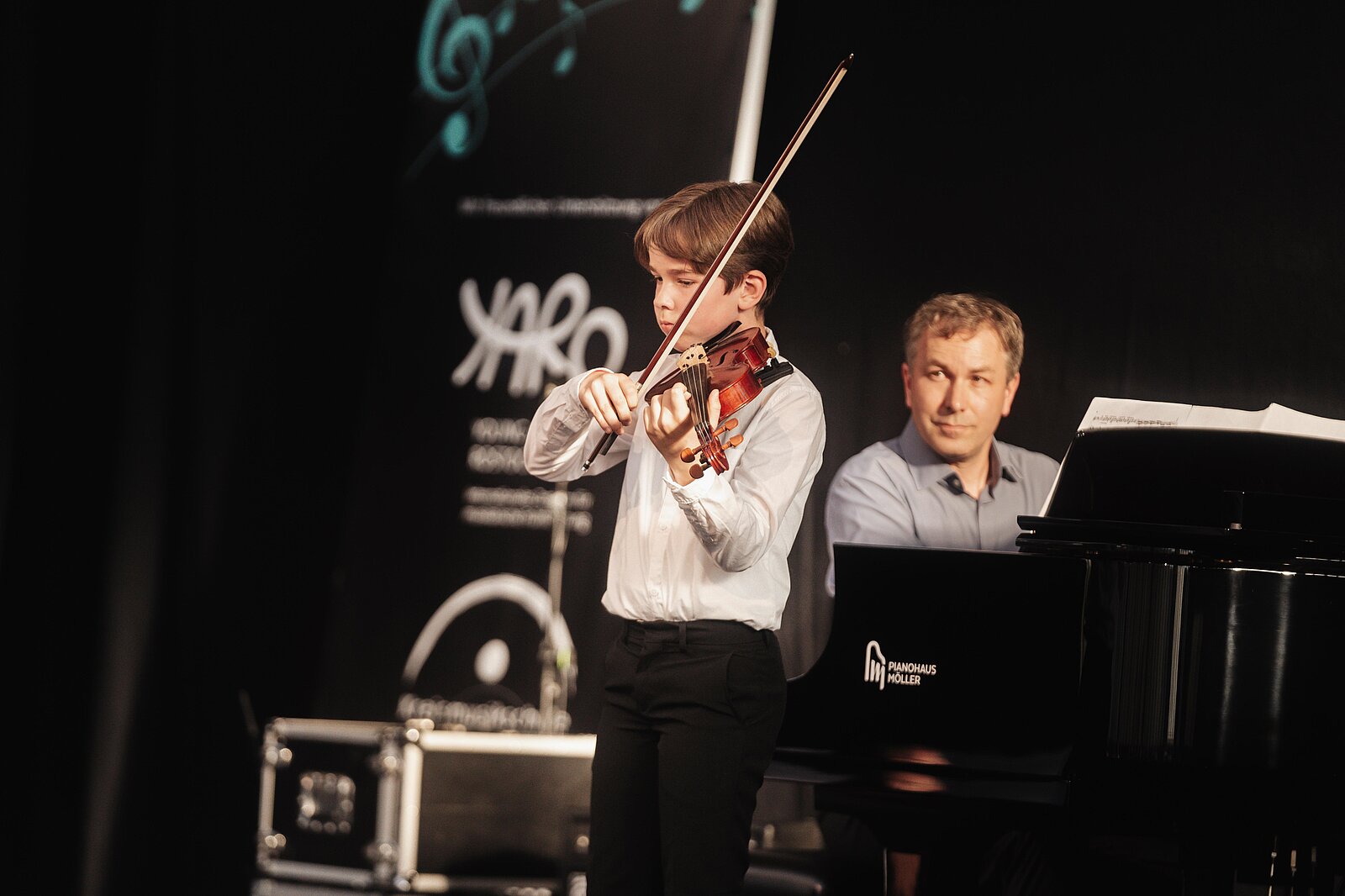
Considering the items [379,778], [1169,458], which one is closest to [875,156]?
[1169,458]

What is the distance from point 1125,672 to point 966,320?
107cm

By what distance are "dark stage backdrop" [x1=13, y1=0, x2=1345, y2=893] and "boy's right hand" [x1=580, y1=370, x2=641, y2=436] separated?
1100 millimetres

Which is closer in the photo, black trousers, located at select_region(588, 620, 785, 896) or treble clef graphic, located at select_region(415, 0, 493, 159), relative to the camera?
black trousers, located at select_region(588, 620, 785, 896)

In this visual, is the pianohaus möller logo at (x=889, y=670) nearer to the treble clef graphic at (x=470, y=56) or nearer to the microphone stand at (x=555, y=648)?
the microphone stand at (x=555, y=648)

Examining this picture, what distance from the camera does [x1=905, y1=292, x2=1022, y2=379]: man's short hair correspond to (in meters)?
3.01

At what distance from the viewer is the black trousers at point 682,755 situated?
2.03 metres

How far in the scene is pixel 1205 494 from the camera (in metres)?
2.26

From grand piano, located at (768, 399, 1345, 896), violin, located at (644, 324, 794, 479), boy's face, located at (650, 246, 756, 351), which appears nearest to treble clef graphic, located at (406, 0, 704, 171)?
boy's face, located at (650, 246, 756, 351)

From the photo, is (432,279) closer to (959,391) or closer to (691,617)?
(959,391)

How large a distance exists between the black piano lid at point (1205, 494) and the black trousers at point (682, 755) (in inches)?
23.9

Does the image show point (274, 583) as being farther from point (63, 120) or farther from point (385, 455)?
point (63, 120)

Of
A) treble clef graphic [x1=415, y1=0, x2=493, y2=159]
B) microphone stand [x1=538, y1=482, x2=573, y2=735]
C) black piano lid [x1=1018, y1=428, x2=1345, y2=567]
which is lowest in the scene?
microphone stand [x1=538, y1=482, x2=573, y2=735]

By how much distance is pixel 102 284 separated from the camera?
338 centimetres

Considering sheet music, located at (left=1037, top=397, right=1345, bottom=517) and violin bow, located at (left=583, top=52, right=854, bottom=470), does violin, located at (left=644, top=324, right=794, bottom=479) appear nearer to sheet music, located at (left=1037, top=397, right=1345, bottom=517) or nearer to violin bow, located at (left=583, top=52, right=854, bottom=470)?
violin bow, located at (left=583, top=52, right=854, bottom=470)
